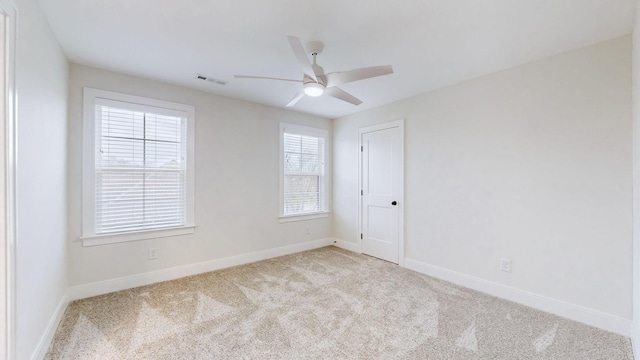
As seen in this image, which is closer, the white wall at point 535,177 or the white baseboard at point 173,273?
the white wall at point 535,177

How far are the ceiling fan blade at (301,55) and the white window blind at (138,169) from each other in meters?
2.07

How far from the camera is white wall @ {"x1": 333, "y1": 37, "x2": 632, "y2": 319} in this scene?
2.21 m

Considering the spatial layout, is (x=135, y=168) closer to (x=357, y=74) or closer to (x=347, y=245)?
(x=357, y=74)

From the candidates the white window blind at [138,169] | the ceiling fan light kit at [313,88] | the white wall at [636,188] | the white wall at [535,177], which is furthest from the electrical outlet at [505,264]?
the white window blind at [138,169]

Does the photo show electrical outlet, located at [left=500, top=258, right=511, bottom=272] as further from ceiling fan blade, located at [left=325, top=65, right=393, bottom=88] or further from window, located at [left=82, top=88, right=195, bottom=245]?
window, located at [left=82, top=88, right=195, bottom=245]

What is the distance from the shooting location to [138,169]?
3.08 metres

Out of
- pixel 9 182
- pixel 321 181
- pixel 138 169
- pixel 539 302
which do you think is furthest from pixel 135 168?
pixel 539 302

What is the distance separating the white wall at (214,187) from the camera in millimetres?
2758

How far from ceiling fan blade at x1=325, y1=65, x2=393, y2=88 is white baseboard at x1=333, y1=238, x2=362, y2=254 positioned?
2.97 m

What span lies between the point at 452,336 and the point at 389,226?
6.47 ft

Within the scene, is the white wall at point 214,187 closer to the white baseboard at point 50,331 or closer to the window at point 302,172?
the window at point 302,172

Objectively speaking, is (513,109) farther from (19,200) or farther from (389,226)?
(19,200)

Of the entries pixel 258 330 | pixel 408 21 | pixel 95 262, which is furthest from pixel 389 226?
pixel 95 262

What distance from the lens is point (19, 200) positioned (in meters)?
1.51
